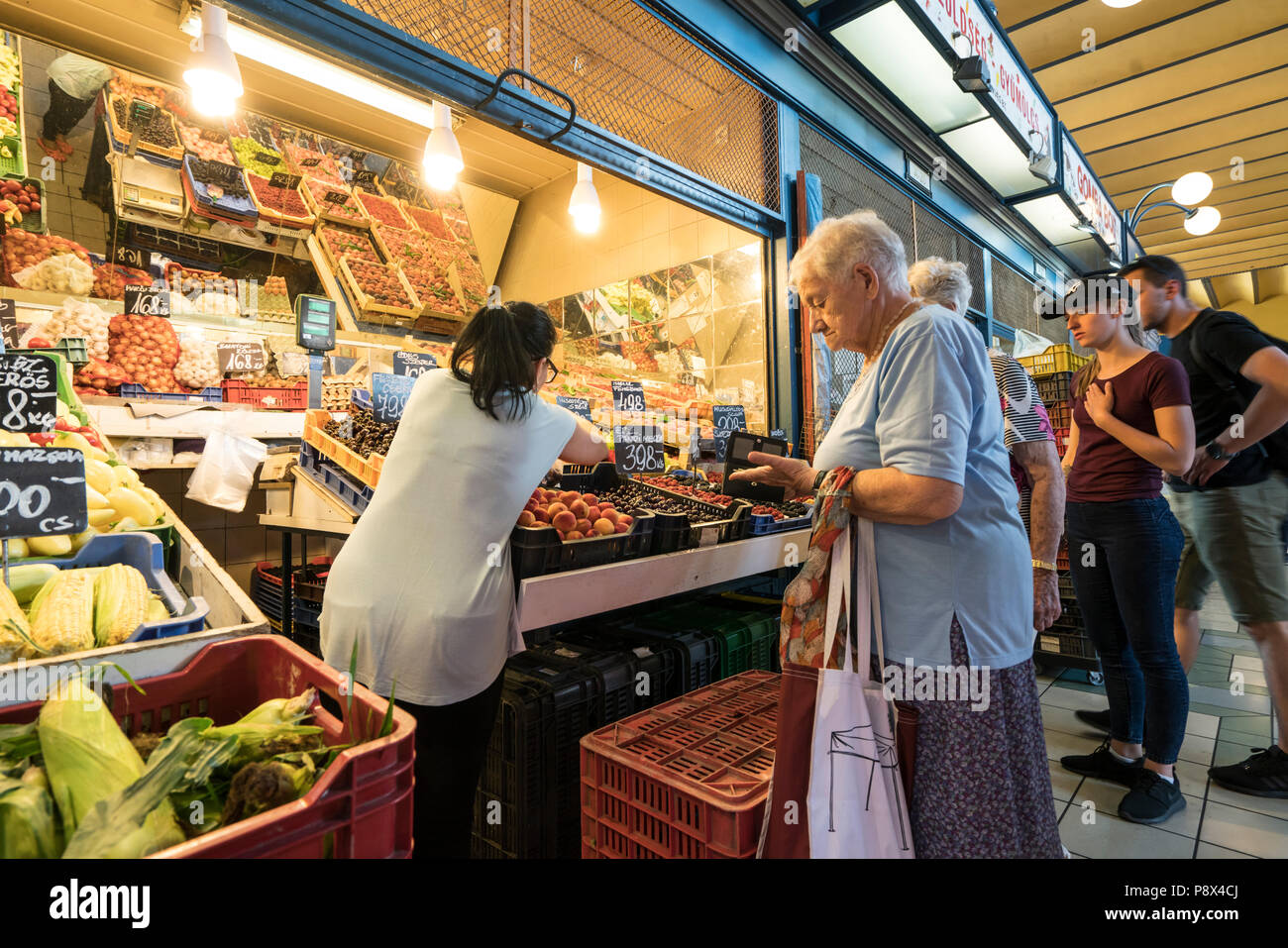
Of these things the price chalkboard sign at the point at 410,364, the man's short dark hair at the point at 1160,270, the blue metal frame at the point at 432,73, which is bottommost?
the price chalkboard sign at the point at 410,364

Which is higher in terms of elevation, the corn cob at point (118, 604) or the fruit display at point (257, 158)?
the fruit display at point (257, 158)

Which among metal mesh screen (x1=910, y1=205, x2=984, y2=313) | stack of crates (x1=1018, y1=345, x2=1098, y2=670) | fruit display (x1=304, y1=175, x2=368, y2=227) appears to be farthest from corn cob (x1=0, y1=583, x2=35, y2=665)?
fruit display (x1=304, y1=175, x2=368, y2=227)

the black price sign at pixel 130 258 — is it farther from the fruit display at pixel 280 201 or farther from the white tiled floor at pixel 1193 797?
the white tiled floor at pixel 1193 797

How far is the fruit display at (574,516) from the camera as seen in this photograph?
6.91 ft

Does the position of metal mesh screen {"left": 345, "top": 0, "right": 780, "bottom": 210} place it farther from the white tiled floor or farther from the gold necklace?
the white tiled floor

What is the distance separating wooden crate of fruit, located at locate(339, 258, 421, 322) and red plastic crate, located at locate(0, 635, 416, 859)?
5137mm

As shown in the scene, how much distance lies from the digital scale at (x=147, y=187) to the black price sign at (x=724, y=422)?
15.5 ft

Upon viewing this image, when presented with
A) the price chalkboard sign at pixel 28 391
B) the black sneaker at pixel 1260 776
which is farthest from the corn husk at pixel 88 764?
the black sneaker at pixel 1260 776

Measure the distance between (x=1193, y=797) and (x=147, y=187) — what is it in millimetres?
7492

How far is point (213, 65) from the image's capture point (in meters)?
2.69

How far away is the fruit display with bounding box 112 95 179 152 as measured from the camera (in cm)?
500

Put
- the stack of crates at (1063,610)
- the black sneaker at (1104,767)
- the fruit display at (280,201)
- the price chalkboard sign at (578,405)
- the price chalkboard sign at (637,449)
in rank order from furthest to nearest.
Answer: the fruit display at (280,201) → the stack of crates at (1063,610) → the price chalkboard sign at (578,405) → the price chalkboard sign at (637,449) → the black sneaker at (1104,767)
